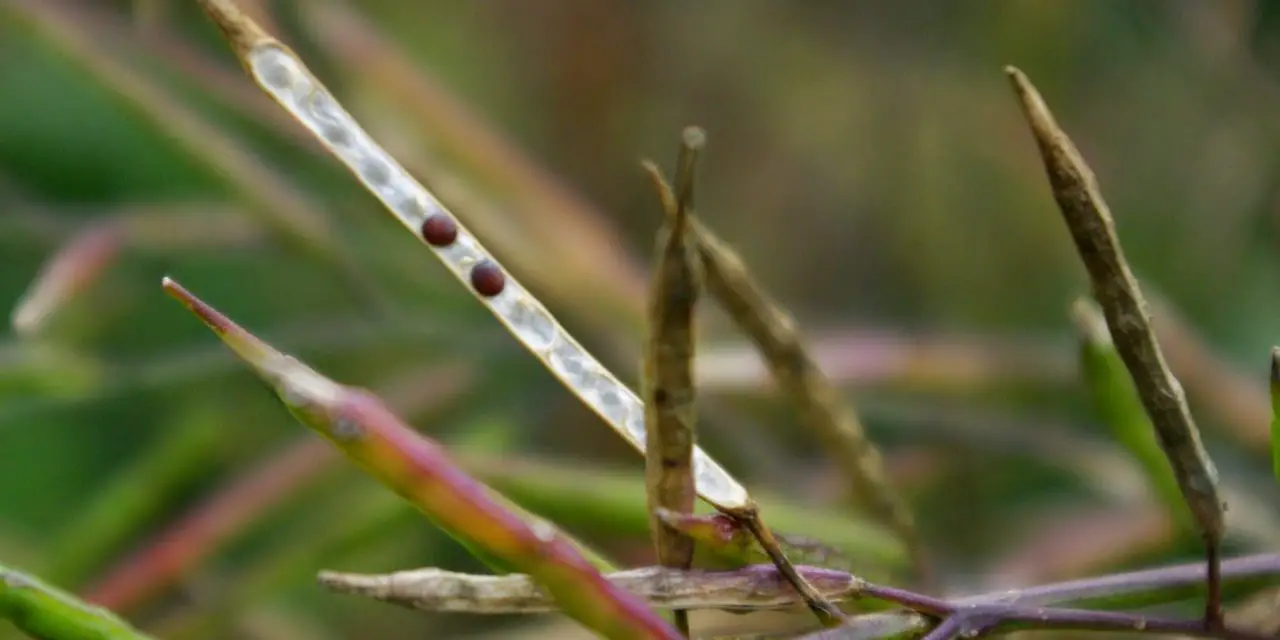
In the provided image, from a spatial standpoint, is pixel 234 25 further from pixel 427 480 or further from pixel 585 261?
pixel 585 261

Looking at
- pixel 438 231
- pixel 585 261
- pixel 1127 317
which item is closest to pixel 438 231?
pixel 438 231

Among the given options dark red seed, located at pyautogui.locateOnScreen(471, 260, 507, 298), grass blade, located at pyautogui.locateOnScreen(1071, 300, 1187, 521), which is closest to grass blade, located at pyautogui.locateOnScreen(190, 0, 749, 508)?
dark red seed, located at pyautogui.locateOnScreen(471, 260, 507, 298)

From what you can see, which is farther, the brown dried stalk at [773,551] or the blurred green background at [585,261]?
the blurred green background at [585,261]

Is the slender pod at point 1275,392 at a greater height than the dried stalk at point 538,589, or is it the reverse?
the slender pod at point 1275,392

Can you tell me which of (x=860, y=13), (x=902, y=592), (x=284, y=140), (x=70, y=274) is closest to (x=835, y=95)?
(x=860, y=13)

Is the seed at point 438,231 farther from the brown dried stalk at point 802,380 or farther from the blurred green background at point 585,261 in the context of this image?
the blurred green background at point 585,261

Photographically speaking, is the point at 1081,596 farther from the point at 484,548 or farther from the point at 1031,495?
the point at 1031,495

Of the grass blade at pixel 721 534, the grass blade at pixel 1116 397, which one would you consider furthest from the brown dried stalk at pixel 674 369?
the grass blade at pixel 1116 397
